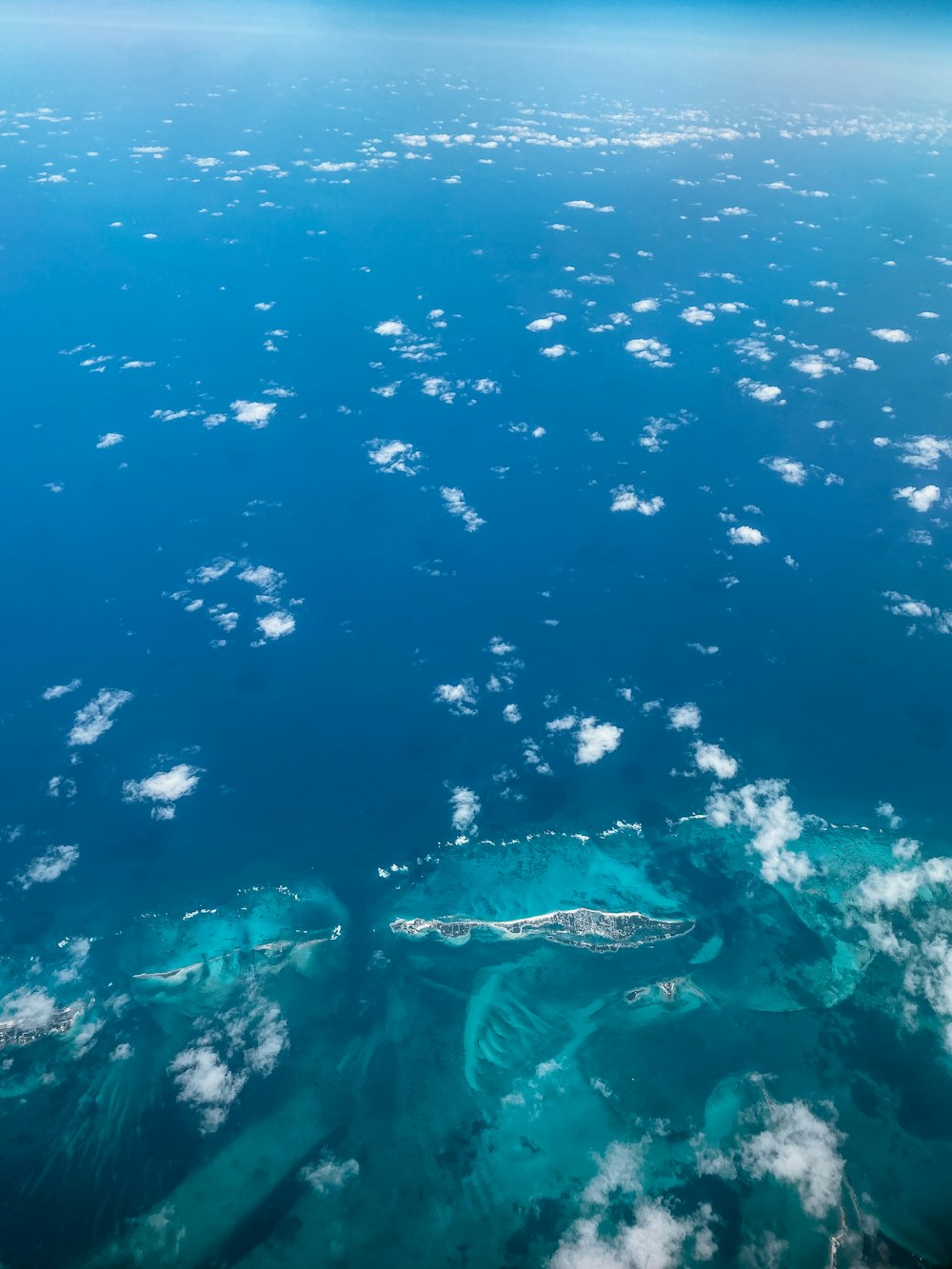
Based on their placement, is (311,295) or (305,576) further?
(311,295)

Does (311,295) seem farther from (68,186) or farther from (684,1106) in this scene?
(684,1106)

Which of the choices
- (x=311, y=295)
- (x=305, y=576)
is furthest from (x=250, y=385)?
(x=305, y=576)

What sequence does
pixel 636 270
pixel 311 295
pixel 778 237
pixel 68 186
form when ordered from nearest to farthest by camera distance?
pixel 311 295
pixel 636 270
pixel 778 237
pixel 68 186

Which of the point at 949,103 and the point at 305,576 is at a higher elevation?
the point at 949,103

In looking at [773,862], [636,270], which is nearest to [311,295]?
[636,270]

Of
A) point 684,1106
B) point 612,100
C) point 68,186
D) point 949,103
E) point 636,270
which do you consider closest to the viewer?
point 684,1106

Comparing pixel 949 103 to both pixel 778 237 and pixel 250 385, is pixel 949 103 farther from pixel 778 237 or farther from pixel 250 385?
pixel 250 385

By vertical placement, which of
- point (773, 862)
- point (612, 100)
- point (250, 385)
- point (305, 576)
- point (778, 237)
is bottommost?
point (773, 862)
